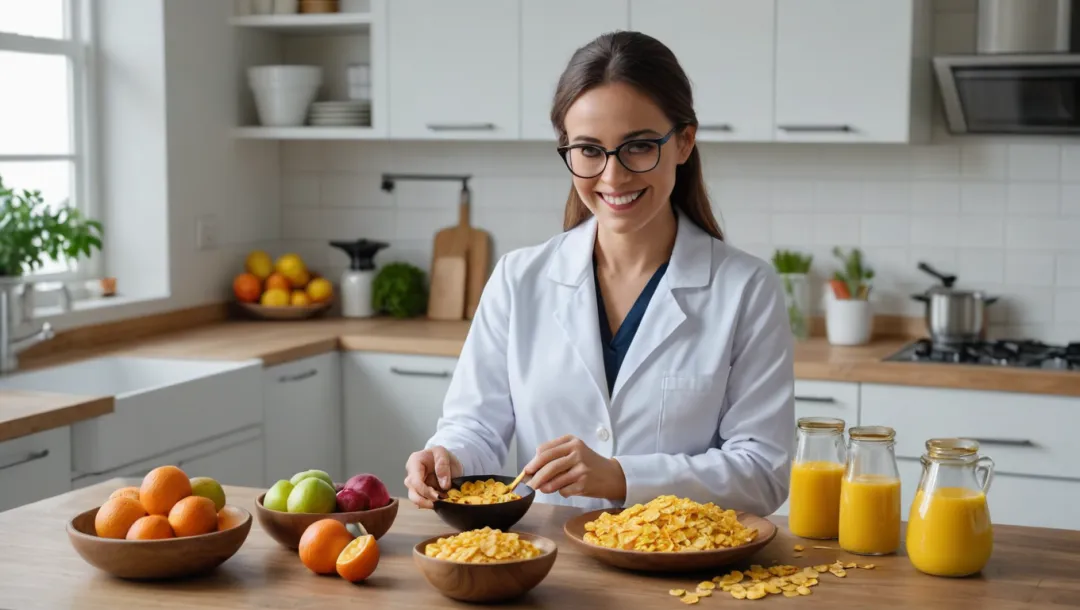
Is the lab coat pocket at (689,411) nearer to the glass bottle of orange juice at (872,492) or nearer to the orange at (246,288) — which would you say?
the glass bottle of orange juice at (872,492)

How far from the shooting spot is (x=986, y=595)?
5.60 ft

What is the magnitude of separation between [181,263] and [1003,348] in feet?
8.34

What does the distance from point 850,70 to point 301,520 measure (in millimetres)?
2533

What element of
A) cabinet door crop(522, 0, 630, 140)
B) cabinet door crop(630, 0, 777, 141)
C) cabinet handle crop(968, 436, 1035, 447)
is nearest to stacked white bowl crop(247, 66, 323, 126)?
cabinet door crop(522, 0, 630, 140)

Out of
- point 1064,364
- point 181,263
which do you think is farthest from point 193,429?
point 1064,364

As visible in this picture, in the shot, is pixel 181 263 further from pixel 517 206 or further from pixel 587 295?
pixel 587 295

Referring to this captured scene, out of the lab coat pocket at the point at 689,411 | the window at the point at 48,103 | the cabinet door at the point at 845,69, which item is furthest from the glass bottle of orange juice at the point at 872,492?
the window at the point at 48,103

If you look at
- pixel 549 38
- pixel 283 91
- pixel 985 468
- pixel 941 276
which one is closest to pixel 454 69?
pixel 549 38

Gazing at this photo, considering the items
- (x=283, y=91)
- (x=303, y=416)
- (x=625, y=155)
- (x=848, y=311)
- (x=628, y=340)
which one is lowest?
(x=303, y=416)

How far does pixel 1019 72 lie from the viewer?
149 inches

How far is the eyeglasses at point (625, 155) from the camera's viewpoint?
2.15 m

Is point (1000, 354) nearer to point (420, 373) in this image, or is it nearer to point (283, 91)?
point (420, 373)

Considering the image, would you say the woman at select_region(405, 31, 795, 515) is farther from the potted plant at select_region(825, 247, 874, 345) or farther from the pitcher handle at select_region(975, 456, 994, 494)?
the potted plant at select_region(825, 247, 874, 345)

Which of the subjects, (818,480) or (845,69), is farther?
(845,69)
